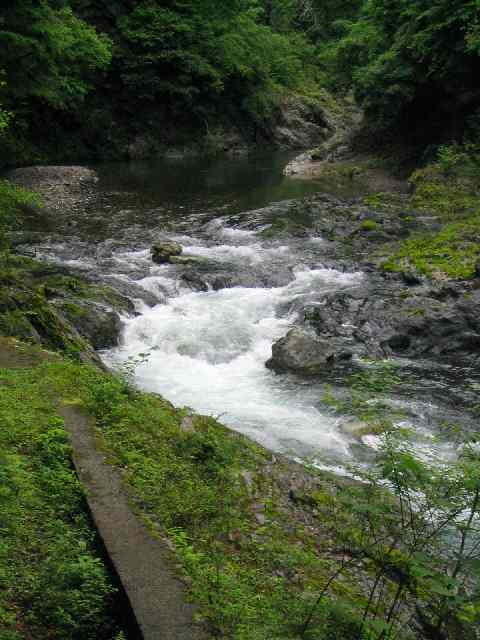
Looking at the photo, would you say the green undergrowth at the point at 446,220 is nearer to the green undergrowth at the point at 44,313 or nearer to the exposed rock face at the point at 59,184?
the green undergrowth at the point at 44,313

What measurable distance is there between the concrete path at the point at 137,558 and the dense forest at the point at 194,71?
7372 millimetres

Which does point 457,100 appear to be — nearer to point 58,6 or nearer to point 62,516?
point 58,6

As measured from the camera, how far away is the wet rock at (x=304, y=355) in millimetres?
11320

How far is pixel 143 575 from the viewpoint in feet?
14.4

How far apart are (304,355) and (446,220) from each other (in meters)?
10.6

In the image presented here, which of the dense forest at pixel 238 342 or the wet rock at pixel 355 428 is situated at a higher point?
the dense forest at pixel 238 342

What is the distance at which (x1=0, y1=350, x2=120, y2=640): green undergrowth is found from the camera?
3869mm

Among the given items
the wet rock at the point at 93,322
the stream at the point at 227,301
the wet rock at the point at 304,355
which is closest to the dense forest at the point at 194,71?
the wet rock at the point at 93,322

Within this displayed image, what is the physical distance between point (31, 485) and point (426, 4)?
25530mm

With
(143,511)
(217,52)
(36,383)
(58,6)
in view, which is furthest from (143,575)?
(217,52)

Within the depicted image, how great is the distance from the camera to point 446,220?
19750mm

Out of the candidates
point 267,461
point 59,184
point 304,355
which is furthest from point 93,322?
point 59,184

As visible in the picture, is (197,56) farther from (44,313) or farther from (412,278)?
(44,313)

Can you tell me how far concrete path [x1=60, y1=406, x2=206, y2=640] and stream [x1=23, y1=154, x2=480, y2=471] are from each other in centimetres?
293
